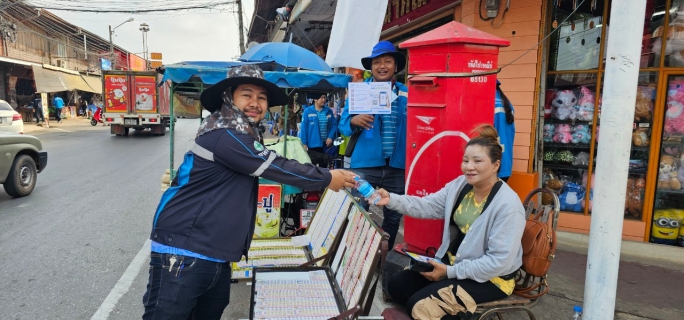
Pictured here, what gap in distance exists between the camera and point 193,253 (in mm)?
2111

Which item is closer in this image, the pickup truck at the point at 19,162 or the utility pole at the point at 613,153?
the utility pole at the point at 613,153

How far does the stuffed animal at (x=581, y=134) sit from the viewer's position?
510 cm

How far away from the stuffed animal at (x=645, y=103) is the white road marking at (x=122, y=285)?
554cm

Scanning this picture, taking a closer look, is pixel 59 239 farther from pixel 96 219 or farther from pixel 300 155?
pixel 300 155

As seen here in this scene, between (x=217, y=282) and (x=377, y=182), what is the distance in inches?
82.3

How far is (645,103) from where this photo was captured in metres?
4.75

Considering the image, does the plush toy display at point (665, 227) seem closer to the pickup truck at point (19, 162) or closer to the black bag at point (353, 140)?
the black bag at point (353, 140)

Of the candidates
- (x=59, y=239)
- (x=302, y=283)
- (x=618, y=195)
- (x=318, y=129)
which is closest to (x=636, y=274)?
(x=618, y=195)

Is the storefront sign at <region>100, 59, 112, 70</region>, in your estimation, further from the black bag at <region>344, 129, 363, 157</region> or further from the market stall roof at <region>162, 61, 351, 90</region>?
the black bag at <region>344, 129, 363, 157</region>

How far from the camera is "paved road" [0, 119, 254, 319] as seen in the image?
355 centimetres

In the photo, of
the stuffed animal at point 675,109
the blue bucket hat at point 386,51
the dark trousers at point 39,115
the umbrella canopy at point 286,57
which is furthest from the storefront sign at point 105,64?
the stuffed animal at point 675,109

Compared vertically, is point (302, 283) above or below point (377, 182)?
below

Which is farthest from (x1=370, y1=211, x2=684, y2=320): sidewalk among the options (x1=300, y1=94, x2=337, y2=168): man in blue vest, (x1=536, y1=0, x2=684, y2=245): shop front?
(x1=300, y1=94, x2=337, y2=168): man in blue vest

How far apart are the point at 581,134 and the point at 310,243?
3.56 m
